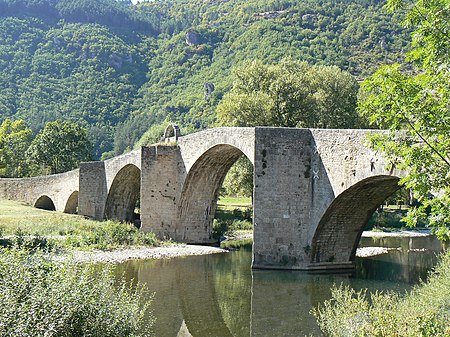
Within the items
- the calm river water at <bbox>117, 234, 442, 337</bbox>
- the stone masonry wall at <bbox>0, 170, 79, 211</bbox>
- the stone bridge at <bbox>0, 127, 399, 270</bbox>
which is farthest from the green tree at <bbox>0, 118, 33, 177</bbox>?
the calm river water at <bbox>117, 234, 442, 337</bbox>

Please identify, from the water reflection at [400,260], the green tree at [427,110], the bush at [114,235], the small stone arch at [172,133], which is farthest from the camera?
the small stone arch at [172,133]

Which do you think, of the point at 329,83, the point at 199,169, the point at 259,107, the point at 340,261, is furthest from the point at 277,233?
the point at 329,83

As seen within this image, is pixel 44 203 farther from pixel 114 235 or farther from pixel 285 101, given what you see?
pixel 114 235

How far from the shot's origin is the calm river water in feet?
38.6

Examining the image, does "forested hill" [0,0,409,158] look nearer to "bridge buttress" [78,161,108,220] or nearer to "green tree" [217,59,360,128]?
"green tree" [217,59,360,128]

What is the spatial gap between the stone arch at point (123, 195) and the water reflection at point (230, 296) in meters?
12.2

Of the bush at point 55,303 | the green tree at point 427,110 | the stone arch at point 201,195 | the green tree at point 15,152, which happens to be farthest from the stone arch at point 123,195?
the green tree at point 427,110

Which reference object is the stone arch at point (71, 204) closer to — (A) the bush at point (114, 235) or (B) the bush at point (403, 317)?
(A) the bush at point (114, 235)

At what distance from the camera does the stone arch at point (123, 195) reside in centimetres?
3150

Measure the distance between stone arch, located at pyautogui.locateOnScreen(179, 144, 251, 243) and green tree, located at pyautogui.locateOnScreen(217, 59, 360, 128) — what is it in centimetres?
553

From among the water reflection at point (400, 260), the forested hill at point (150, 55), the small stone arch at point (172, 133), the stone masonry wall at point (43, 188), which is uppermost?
the forested hill at point (150, 55)

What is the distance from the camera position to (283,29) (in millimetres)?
73938

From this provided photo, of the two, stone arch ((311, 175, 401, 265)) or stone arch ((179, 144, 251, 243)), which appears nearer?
stone arch ((311, 175, 401, 265))

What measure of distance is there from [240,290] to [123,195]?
18.7 metres
